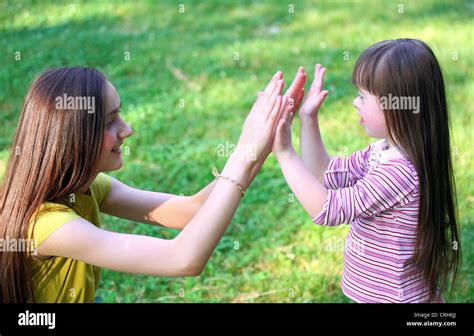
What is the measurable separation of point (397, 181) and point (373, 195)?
99mm

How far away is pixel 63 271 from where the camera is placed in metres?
2.71

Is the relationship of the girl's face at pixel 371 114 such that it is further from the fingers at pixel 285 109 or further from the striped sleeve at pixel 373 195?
the fingers at pixel 285 109

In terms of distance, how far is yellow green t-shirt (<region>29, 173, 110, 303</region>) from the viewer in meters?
2.56

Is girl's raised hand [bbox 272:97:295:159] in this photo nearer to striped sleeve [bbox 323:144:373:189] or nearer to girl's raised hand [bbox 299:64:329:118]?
girl's raised hand [bbox 299:64:329:118]

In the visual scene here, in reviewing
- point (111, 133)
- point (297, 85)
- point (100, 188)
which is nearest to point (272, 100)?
point (297, 85)

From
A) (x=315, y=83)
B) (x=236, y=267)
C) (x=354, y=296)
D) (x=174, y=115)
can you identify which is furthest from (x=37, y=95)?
(x=174, y=115)

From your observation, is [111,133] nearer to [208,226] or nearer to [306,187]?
[208,226]

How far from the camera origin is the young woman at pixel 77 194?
2434 mm

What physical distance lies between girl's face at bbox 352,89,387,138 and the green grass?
58.1 inches

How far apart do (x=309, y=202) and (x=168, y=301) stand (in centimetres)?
172

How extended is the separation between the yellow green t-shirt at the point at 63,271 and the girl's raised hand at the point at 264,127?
24.6 inches

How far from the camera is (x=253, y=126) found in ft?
8.34

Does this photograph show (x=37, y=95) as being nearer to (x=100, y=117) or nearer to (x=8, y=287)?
(x=100, y=117)
